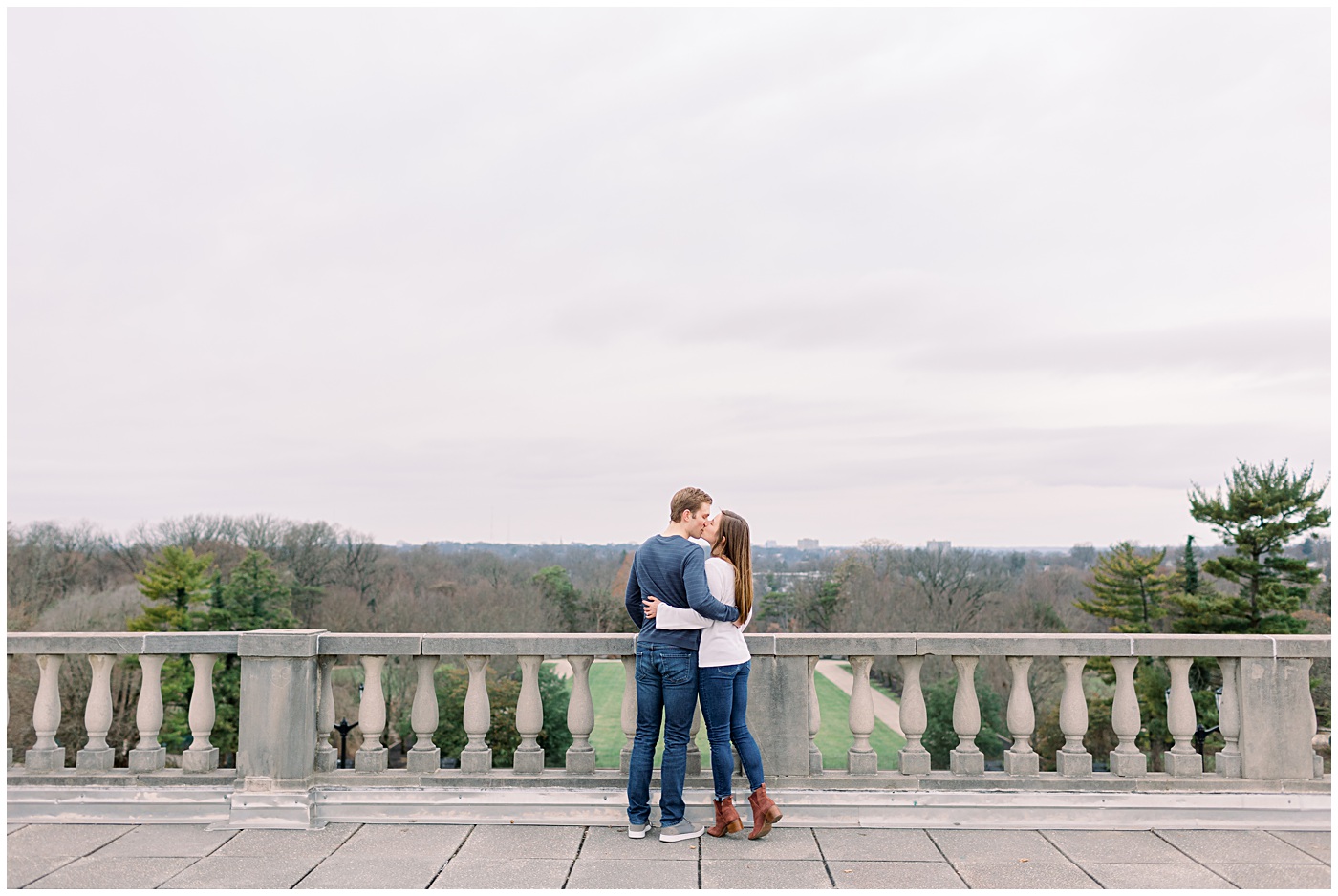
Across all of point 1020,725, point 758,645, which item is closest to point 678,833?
point 758,645

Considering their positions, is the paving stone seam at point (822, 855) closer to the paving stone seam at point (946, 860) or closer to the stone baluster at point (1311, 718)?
the paving stone seam at point (946, 860)

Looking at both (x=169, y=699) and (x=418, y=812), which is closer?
(x=418, y=812)

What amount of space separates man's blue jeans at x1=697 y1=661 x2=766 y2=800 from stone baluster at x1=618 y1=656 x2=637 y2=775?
0.66 meters

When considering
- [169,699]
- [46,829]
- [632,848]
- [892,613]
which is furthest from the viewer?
[892,613]

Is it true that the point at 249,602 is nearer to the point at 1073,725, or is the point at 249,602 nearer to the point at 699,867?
the point at 699,867

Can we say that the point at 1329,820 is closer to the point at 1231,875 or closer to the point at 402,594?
the point at 1231,875

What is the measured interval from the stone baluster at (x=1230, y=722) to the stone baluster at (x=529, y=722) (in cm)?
436

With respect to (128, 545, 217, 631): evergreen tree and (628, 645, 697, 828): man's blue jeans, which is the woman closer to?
(628, 645, 697, 828): man's blue jeans

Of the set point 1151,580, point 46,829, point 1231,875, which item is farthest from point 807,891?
point 1151,580

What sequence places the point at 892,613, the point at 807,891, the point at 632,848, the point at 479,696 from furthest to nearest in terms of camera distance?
the point at 892,613, the point at 479,696, the point at 632,848, the point at 807,891

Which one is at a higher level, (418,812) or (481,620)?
(418,812)

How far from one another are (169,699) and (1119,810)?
29605 millimetres

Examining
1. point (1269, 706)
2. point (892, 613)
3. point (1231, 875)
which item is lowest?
point (892, 613)

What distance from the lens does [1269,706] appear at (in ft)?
18.5
